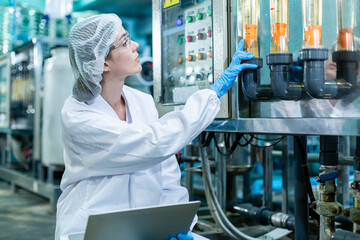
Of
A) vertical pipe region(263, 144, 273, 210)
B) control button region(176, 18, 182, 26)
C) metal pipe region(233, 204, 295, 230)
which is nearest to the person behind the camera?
control button region(176, 18, 182, 26)

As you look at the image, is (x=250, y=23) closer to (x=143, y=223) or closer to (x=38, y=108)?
(x=143, y=223)

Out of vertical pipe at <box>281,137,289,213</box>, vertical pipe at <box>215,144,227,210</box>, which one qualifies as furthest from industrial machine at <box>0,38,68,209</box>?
vertical pipe at <box>281,137,289,213</box>

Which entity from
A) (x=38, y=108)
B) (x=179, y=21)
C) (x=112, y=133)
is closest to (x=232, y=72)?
(x=112, y=133)

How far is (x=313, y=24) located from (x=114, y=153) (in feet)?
2.25

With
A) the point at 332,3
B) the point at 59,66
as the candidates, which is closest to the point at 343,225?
the point at 332,3

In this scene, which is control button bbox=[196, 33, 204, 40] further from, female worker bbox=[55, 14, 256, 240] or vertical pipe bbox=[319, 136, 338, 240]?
vertical pipe bbox=[319, 136, 338, 240]

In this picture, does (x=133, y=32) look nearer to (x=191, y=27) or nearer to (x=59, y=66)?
(x=59, y=66)

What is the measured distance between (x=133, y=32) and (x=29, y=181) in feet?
8.85

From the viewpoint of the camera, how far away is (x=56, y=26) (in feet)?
17.4

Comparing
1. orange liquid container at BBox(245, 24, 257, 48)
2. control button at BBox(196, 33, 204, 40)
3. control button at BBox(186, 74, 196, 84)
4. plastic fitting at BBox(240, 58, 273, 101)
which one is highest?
control button at BBox(196, 33, 204, 40)

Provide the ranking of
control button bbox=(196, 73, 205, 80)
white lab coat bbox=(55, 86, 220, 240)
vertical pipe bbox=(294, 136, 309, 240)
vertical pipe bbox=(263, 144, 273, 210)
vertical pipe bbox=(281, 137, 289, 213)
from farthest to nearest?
vertical pipe bbox=(263, 144, 273, 210) → vertical pipe bbox=(281, 137, 289, 213) → control button bbox=(196, 73, 205, 80) → vertical pipe bbox=(294, 136, 309, 240) → white lab coat bbox=(55, 86, 220, 240)

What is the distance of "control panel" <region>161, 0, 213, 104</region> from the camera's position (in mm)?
1572

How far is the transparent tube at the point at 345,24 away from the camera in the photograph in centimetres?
111

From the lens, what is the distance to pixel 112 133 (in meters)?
1.21
